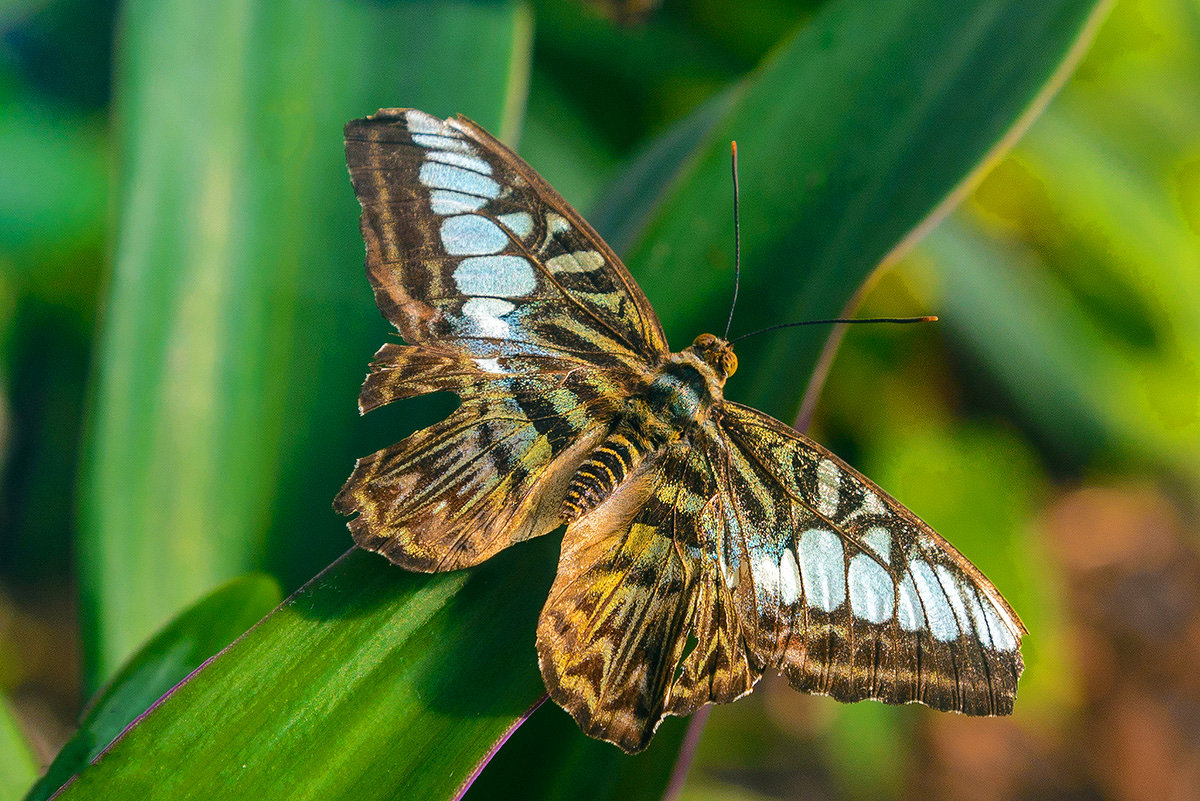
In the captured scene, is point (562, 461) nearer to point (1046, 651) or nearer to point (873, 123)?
point (873, 123)

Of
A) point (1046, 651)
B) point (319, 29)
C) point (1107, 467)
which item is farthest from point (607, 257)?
A: point (1107, 467)

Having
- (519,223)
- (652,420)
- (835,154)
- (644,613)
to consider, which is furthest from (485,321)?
(835,154)

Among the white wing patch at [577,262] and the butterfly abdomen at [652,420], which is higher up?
the white wing patch at [577,262]

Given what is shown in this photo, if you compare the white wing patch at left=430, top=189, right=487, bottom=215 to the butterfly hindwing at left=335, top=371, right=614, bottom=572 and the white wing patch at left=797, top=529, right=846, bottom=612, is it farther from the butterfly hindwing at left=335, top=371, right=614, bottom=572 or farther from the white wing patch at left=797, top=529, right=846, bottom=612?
the white wing patch at left=797, top=529, right=846, bottom=612

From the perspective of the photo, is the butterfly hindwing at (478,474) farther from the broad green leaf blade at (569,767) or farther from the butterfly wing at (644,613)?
the broad green leaf blade at (569,767)

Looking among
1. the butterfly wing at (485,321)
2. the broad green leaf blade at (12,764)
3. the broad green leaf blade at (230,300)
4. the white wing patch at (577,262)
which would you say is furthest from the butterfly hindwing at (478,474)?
the broad green leaf blade at (12,764)

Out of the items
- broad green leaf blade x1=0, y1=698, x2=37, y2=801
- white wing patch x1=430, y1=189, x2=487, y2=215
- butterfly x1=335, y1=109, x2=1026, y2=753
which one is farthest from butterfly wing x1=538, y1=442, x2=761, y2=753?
broad green leaf blade x1=0, y1=698, x2=37, y2=801

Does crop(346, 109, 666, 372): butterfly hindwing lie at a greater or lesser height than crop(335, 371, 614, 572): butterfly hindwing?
greater

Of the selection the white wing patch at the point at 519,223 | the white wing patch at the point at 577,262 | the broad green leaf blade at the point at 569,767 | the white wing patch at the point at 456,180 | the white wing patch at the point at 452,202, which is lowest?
the broad green leaf blade at the point at 569,767
